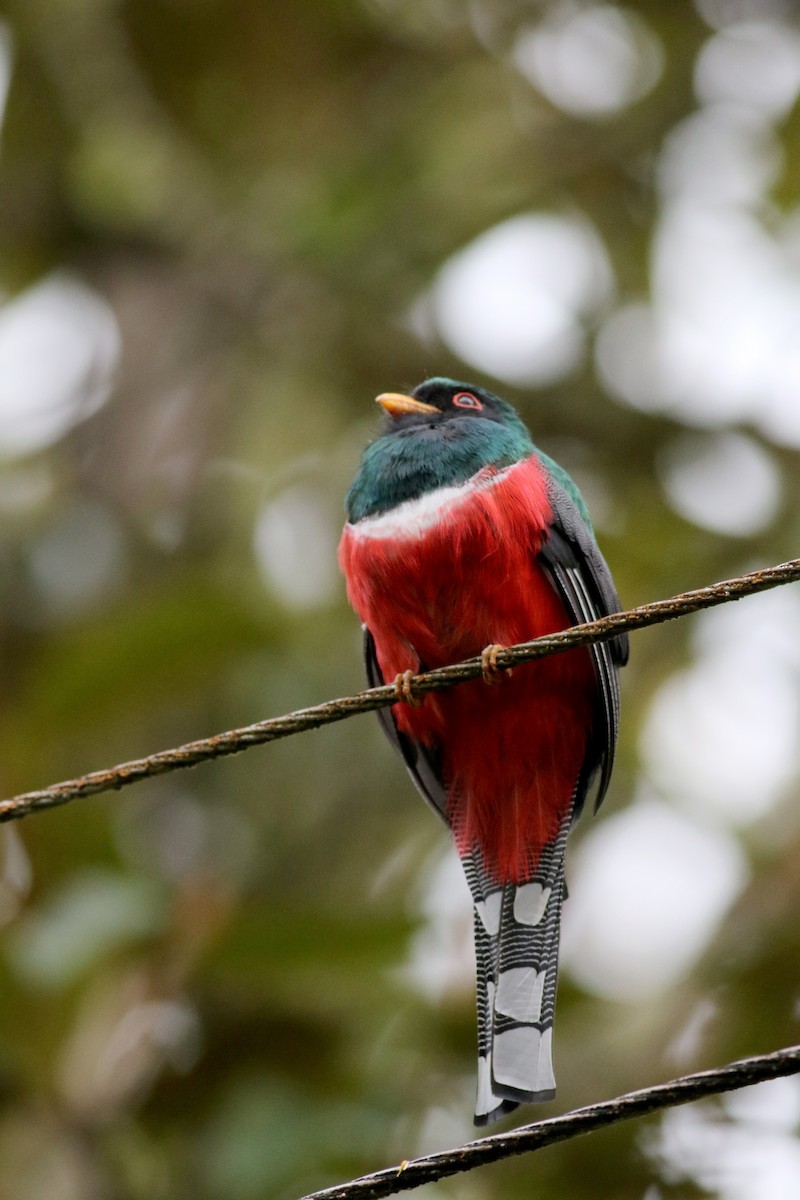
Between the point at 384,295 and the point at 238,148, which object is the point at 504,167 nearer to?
the point at 384,295

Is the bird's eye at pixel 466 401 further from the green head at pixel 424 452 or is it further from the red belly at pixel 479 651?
the red belly at pixel 479 651

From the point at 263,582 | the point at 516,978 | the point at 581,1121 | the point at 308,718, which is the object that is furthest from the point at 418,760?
the point at 263,582

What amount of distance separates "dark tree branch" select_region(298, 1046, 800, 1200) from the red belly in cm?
146

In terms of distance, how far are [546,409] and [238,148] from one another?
239 cm

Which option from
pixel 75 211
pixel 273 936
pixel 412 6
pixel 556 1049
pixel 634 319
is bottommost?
pixel 556 1049

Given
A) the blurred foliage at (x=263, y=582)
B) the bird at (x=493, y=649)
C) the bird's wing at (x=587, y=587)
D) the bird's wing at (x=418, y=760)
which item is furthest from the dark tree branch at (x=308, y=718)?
the blurred foliage at (x=263, y=582)

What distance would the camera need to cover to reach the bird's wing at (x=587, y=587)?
3617 millimetres

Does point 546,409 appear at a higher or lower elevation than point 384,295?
lower

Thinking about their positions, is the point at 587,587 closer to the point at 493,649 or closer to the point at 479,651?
the point at 479,651

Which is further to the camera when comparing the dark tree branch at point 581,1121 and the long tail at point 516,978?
the long tail at point 516,978

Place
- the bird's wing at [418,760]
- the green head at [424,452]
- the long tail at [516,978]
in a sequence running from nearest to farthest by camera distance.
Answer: the long tail at [516,978], the green head at [424,452], the bird's wing at [418,760]

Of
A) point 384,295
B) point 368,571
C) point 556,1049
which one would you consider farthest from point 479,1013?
point 384,295

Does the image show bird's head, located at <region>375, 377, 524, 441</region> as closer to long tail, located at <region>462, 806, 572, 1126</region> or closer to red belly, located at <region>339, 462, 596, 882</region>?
red belly, located at <region>339, 462, 596, 882</region>

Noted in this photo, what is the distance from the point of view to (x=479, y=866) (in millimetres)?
3758
